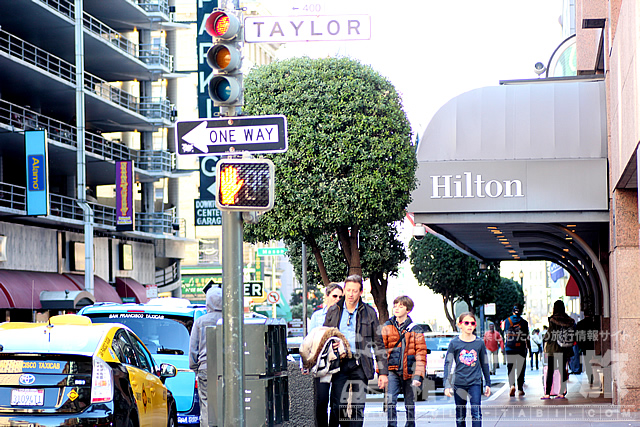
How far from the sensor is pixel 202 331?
10.5 metres

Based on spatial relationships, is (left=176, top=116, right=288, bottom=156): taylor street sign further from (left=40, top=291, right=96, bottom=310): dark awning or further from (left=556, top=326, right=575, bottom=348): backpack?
(left=40, top=291, right=96, bottom=310): dark awning

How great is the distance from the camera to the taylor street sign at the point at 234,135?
8078 mm

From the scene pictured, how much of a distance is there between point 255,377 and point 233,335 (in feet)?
1.38

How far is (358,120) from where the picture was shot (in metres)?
22.5

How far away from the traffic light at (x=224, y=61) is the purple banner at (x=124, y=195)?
3294cm

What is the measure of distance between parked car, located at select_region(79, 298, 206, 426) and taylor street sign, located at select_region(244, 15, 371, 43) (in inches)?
195

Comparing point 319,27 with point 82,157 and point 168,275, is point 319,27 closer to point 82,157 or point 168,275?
point 82,157

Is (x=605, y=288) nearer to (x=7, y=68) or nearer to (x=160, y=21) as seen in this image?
(x=7, y=68)

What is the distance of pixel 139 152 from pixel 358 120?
1080 inches

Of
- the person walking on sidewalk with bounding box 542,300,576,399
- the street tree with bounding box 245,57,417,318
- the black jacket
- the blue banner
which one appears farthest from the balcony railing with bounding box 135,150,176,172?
the black jacket

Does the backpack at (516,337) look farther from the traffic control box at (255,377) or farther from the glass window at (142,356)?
the traffic control box at (255,377)

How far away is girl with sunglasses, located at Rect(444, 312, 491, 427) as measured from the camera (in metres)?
10.9

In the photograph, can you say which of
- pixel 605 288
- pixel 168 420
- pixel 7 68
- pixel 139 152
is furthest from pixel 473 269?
pixel 168 420

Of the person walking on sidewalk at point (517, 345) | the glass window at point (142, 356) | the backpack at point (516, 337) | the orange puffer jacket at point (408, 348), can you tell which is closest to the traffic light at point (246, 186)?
the glass window at point (142, 356)
